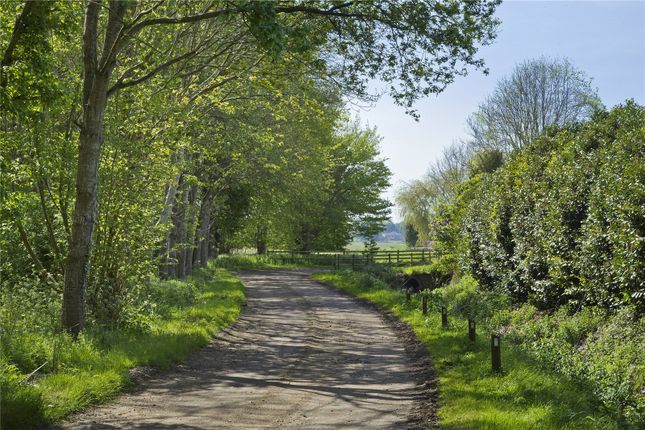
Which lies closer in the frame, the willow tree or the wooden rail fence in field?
the willow tree

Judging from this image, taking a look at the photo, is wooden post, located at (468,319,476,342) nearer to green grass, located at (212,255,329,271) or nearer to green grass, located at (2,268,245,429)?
green grass, located at (2,268,245,429)

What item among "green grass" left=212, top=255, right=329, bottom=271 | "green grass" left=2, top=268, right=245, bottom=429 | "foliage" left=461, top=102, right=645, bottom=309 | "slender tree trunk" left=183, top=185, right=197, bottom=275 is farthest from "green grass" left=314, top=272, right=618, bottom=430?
"green grass" left=212, top=255, right=329, bottom=271

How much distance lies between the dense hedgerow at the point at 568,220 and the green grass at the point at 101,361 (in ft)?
31.3

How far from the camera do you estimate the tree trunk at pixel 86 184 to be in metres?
11.8

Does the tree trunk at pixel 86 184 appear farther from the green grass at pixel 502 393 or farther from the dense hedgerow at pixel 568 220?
the dense hedgerow at pixel 568 220

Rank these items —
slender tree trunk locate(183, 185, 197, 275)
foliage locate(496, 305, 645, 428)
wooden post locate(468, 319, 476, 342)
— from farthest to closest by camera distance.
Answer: slender tree trunk locate(183, 185, 197, 275), wooden post locate(468, 319, 476, 342), foliage locate(496, 305, 645, 428)

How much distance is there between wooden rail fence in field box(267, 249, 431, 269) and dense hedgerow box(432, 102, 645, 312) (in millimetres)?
19818

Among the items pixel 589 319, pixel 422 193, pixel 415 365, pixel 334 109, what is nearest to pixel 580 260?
pixel 589 319

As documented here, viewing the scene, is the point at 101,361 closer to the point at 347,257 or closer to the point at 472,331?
the point at 472,331

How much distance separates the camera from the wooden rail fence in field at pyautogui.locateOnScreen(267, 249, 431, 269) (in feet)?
158

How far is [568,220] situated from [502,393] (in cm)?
910

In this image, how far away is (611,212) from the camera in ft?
47.2

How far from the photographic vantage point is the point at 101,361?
34.7 feet

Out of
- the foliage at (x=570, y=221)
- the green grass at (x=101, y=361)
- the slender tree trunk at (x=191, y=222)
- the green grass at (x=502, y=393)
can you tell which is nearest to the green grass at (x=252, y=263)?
the slender tree trunk at (x=191, y=222)
